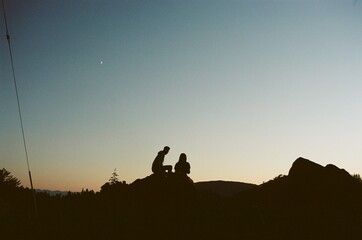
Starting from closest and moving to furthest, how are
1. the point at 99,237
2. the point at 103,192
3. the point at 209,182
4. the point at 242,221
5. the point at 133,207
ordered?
the point at 99,237 → the point at 242,221 → the point at 133,207 → the point at 103,192 → the point at 209,182

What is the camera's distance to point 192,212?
17.4 meters

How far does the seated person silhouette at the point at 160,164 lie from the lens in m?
18.1

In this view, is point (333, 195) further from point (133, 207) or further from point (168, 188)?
point (133, 207)

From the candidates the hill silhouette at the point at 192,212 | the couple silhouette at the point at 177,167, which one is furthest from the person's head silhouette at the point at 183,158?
the hill silhouette at the point at 192,212

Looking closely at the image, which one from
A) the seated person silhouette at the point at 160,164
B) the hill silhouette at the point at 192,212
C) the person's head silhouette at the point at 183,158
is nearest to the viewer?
the hill silhouette at the point at 192,212

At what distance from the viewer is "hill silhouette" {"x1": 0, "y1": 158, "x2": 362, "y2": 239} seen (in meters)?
14.6

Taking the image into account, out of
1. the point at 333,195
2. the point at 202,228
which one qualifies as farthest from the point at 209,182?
the point at 202,228

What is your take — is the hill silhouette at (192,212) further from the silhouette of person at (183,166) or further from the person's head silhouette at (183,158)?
the person's head silhouette at (183,158)

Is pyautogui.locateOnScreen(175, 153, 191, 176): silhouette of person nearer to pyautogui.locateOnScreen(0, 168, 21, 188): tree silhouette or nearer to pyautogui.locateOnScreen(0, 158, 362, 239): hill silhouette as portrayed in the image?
pyautogui.locateOnScreen(0, 158, 362, 239): hill silhouette

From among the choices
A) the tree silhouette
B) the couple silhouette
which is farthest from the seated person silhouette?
the tree silhouette

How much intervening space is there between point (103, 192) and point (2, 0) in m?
12.7

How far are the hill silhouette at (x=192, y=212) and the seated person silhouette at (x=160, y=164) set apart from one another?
37 cm

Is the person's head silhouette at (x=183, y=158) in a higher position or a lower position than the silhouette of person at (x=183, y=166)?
higher

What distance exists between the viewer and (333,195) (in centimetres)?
1864
